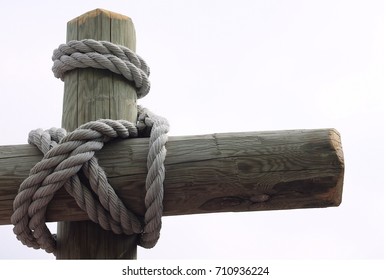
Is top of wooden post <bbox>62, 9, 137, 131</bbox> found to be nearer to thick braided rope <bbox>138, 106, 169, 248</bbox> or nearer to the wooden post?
the wooden post

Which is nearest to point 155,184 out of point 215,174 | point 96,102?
point 215,174

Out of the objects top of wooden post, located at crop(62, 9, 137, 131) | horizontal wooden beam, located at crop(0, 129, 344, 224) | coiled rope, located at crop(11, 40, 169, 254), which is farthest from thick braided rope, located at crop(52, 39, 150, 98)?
horizontal wooden beam, located at crop(0, 129, 344, 224)

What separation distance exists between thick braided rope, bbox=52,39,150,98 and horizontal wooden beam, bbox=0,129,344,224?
1.01ft

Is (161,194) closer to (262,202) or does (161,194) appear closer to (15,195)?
(262,202)

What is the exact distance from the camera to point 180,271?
156 centimetres

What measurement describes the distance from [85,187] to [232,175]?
418 millimetres

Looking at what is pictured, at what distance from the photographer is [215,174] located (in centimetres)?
130

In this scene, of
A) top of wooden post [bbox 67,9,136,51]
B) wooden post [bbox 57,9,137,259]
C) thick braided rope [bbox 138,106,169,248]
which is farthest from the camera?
top of wooden post [bbox 67,9,136,51]

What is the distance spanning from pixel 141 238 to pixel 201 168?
0.31 metres

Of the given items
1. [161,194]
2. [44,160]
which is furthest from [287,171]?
[44,160]

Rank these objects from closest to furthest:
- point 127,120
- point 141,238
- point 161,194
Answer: point 161,194 < point 141,238 < point 127,120

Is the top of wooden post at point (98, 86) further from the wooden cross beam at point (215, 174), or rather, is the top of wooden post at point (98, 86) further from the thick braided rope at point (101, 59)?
the wooden cross beam at point (215, 174)

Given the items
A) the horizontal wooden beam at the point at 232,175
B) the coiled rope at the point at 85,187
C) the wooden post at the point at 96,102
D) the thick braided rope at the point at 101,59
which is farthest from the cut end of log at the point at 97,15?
the horizontal wooden beam at the point at 232,175

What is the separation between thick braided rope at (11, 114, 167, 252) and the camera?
51.0 inches
